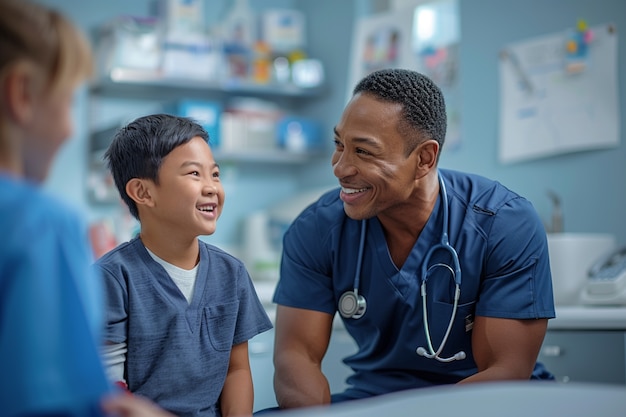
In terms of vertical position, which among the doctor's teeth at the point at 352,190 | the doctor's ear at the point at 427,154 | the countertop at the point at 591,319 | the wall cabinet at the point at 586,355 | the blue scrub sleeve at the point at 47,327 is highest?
the doctor's ear at the point at 427,154

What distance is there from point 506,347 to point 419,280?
22cm

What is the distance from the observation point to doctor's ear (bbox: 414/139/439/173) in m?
1.64

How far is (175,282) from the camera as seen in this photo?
1.34 meters

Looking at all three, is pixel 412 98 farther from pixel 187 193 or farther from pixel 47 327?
pixel 47 327

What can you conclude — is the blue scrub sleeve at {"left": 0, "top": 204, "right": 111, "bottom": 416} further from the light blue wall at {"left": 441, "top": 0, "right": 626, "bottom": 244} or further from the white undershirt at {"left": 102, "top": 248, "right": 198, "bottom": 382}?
the light blue wall at {"left": 441, "top": 0, "right": 626, "bottom": 244}

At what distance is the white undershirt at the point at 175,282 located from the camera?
1249mm

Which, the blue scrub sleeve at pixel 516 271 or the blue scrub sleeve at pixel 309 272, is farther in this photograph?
the blue scrub sleeve at pixel 309 272

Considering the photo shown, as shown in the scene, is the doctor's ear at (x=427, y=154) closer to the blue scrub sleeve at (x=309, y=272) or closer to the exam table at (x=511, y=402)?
the blue scrub sleeve at (x=309, y=272)

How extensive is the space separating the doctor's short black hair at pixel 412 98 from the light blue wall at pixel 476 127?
3.26ft

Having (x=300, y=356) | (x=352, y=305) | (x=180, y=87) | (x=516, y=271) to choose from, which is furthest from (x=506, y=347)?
(x=180, y=87)

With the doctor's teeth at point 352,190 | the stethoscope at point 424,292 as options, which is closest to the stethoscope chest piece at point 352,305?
the stethoscope at point 424,292

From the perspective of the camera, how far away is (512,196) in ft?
5.44

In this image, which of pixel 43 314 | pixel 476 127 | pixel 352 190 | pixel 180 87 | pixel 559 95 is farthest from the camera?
pixel 180 87

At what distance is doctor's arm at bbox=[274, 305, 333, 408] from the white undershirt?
1.17 ft
